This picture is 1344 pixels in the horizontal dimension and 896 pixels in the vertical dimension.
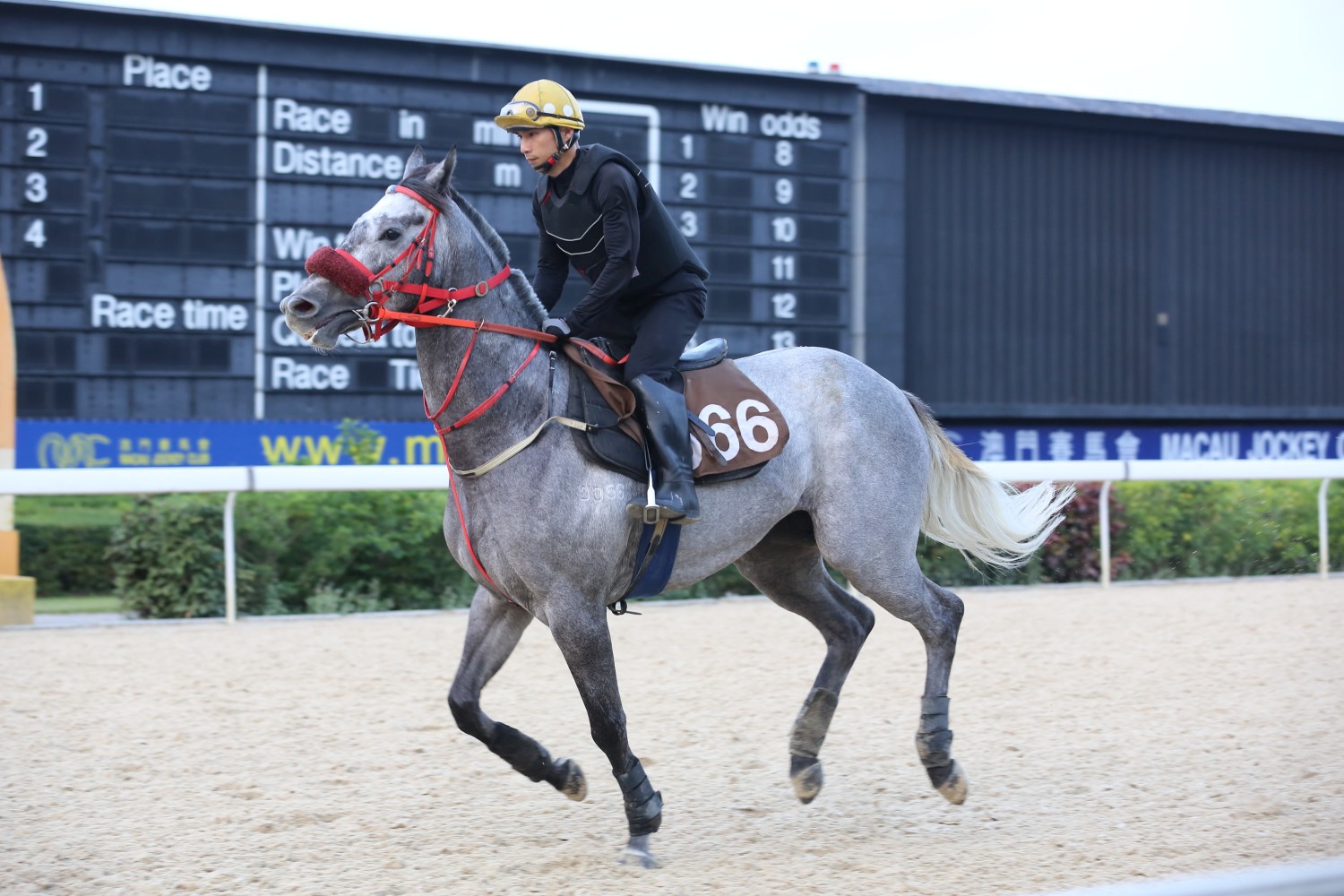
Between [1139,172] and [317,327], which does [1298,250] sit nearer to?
[1139,172]

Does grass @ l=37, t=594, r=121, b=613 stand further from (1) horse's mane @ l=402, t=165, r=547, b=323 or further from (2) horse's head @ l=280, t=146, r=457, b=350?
(2) horse's head @ l=280, t=146, r=457, b=350

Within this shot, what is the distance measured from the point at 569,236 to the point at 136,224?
6.18m

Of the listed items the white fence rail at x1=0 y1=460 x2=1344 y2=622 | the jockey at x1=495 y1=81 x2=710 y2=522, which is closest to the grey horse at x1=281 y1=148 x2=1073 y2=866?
the jockey at x1=495 y1=81 x2=710 y2=522

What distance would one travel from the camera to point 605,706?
3562mm

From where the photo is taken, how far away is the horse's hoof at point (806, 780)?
13.2 feet

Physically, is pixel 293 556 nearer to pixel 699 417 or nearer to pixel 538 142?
pixel 699 417

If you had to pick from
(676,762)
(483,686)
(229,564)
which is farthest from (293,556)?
(483,686)

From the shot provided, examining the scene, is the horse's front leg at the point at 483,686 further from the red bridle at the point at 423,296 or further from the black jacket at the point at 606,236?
the black jacket at the point at 606,236

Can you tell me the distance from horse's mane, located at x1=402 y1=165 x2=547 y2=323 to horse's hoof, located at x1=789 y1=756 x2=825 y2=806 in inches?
62.5

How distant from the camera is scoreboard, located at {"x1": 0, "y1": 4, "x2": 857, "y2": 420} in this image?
870cm

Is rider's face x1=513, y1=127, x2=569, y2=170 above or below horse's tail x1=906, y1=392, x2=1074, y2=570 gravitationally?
above

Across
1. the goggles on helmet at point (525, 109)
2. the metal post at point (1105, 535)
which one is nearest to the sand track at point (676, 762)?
the metal post at point (1105, 535)

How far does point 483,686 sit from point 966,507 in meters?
1.82

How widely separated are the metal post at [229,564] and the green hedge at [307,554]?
0.23 meters
